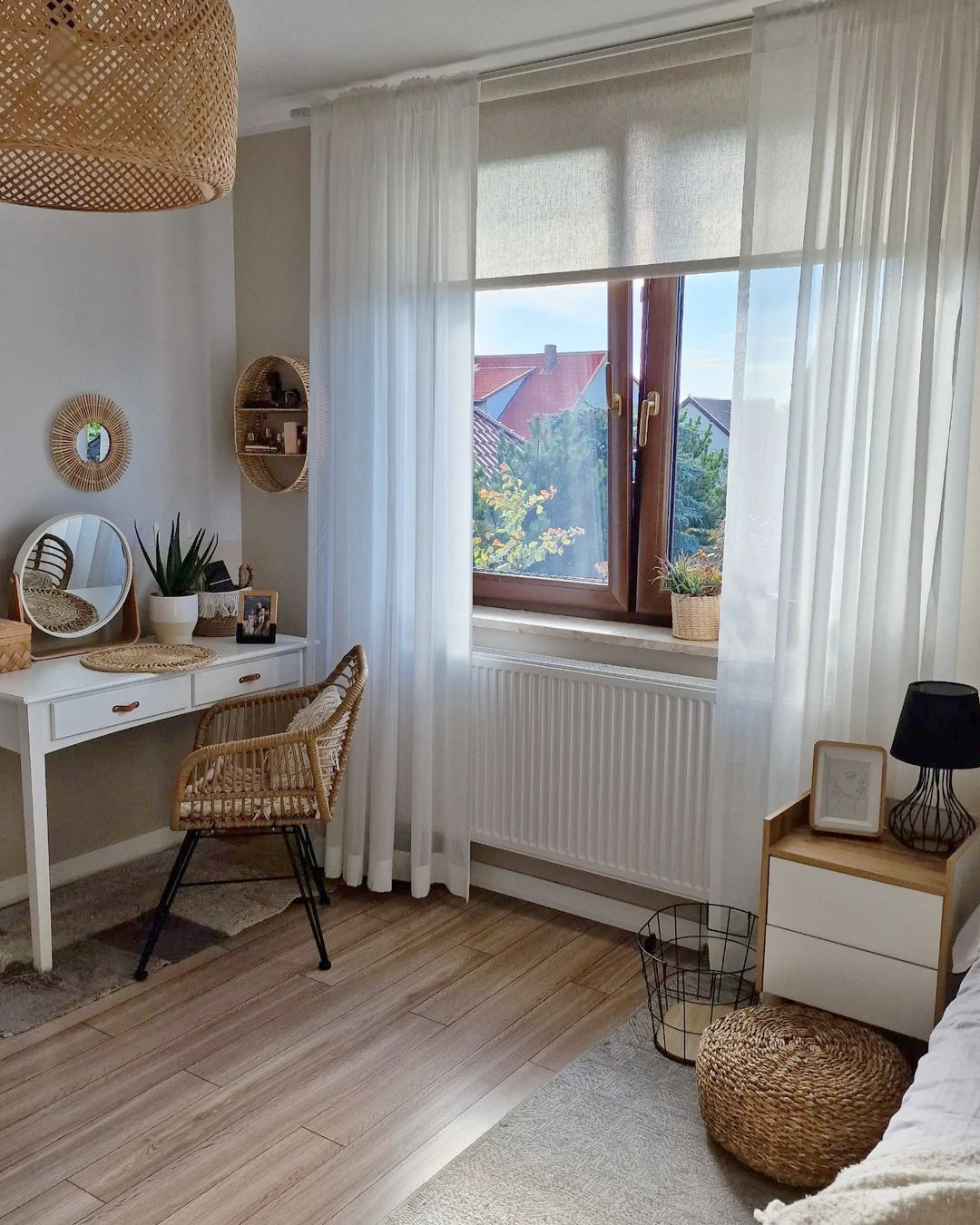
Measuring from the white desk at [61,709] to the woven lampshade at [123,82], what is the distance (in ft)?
5.28

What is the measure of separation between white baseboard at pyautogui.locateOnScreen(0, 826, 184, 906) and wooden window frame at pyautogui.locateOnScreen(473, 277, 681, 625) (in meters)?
1.59

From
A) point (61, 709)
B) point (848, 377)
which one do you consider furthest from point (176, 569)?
point (848, 377)

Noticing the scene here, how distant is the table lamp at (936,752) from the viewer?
2.27 m

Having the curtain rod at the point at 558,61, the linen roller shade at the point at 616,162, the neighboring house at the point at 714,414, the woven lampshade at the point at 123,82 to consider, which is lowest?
the neighboring house at the point at 714,414

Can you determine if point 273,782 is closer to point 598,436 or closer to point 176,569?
point 176,569

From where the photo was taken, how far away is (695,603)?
3.15 metres

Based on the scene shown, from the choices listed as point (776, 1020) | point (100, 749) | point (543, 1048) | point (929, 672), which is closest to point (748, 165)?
point (929, 672)

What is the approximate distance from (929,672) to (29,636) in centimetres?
239

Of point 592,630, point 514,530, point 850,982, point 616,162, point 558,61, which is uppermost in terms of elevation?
point 558,61

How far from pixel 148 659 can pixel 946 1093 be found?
238 cm

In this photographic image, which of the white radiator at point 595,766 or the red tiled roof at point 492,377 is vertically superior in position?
the red tiled roof at point 492,377

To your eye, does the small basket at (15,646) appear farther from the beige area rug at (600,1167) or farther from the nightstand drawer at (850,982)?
the nightstand drawer at (850,982)

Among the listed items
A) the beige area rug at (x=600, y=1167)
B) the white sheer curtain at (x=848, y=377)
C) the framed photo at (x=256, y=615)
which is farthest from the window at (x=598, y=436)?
the beige area rug at (x=600, y=1167)

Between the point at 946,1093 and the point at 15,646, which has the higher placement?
the point at 15,646
